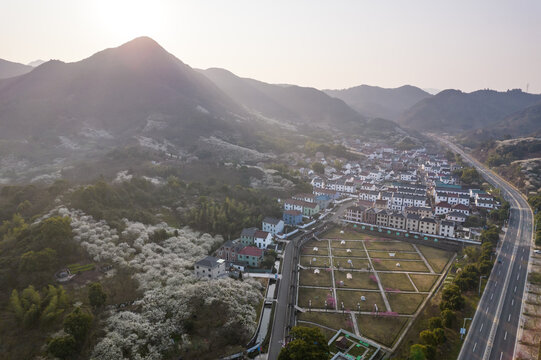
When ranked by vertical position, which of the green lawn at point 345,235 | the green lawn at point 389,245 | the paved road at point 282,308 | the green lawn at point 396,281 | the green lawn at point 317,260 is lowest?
the paved road at point 282,308

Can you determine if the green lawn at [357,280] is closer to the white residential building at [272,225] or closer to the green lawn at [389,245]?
the green lawn at [389,245]

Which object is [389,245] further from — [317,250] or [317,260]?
[317,260]

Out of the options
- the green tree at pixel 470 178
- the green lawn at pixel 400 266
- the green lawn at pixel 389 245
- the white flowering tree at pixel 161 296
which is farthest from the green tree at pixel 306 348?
the green tree at pixel 470 178

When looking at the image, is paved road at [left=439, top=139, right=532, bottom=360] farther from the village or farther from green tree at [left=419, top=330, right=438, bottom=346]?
the village

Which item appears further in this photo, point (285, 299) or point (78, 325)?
point (285, 299)

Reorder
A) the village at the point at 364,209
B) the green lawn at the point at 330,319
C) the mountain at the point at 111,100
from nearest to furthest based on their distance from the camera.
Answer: the green lawn at the point at 330,319
the village at the point at 364,209
the mountain at the point at 111,100

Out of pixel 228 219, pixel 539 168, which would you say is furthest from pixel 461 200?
pixel 228 219

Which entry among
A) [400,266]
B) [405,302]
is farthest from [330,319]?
[400,266]
